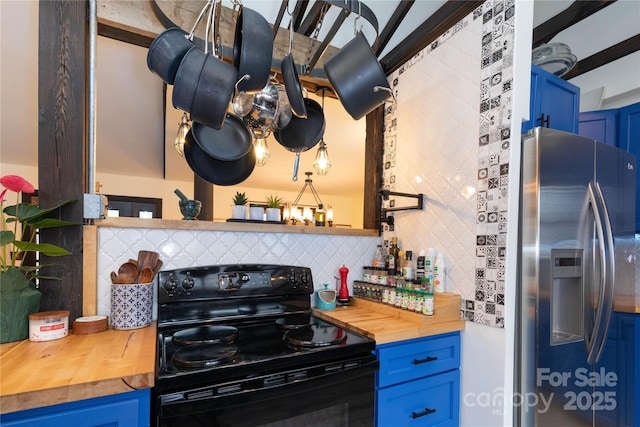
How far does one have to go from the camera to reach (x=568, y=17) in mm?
2236

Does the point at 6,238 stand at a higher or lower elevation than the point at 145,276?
higher

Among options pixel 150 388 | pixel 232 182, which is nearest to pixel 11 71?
pixel 232 182

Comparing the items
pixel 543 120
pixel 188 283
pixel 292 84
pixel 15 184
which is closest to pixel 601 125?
pixel 543 120

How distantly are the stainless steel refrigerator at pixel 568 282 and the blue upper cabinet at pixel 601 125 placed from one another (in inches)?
37.3

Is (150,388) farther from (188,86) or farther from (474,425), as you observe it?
(474,425)

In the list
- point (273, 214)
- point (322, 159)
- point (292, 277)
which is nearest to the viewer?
point (292, 277)

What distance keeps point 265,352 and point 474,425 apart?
103 cm

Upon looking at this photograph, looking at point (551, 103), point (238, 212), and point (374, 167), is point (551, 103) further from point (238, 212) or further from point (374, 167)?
point (238, 212)

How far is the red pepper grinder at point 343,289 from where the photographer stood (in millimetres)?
1740

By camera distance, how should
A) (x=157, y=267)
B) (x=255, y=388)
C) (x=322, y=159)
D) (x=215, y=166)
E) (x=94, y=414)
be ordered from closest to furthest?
1. (x=94, y=414)
2. (x=255, y=388)
3. (x=157, y=267)
4. (x=215, y=166)
5. (x=322, y=159)

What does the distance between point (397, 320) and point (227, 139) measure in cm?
114

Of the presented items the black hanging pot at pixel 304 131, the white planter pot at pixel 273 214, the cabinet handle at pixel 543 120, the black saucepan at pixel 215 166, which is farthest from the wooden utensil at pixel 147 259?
the cabinet handle at pixel 543 120

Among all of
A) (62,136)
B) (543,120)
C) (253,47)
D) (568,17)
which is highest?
(568,17)

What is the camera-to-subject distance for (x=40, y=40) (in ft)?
4.16
